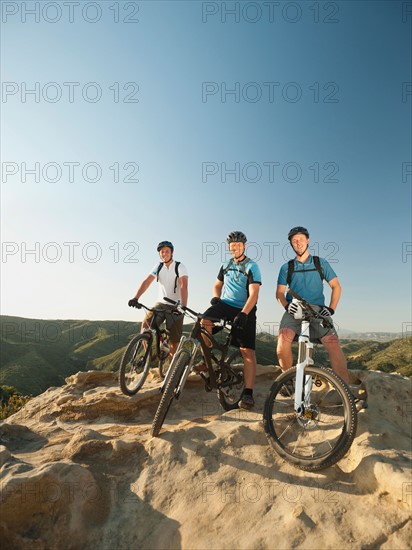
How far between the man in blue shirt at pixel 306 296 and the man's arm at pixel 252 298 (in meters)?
0.44

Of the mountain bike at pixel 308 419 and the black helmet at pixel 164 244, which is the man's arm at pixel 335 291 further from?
the black helmet at pixel 164 244

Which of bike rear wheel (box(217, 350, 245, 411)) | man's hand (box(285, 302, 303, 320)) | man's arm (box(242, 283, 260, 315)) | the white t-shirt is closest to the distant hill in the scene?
the white t-shirt

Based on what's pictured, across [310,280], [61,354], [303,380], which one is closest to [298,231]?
[310,280]

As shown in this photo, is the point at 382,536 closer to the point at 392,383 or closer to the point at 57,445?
the point at 392,383

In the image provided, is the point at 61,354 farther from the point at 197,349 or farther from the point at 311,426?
the point at 311,426

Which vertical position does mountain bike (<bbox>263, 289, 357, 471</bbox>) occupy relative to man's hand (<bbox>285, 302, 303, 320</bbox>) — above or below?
below

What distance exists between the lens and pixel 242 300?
268 inches

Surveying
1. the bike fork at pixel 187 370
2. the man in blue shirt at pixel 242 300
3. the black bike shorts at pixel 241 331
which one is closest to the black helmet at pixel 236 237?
the man in blue shirt at pixel 242 300

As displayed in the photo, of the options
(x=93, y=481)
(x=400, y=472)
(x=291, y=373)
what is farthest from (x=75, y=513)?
(x=400, y=472)

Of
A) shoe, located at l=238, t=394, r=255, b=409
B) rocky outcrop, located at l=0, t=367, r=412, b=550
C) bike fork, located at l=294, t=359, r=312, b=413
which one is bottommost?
rocky outcrop, located at l=0, t=367, r=412, b=550

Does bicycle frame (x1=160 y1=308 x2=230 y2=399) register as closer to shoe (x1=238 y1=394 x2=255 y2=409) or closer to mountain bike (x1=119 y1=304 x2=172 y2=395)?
shoe (x1=238 y1=394 x2=255 y2=409)

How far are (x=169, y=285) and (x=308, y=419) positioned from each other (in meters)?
5.08

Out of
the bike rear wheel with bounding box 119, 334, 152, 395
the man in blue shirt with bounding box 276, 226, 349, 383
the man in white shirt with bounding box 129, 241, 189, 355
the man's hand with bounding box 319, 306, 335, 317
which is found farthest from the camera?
the man in white shirt with bounding box 129, 241, 189, 355

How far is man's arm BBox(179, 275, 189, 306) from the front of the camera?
8375mm
